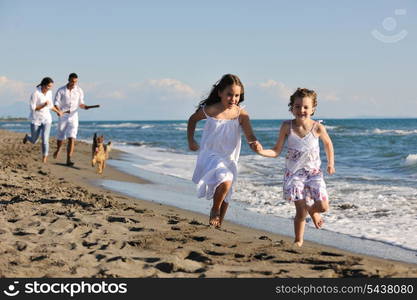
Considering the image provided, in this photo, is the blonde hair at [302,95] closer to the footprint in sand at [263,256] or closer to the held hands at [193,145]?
the held hands at [193,145]

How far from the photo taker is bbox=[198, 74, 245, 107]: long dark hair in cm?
580

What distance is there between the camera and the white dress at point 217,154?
228 inches

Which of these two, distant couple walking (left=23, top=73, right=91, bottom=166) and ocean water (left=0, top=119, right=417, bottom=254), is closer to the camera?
ocean water (left=0, top=119, right=417, bottom=254)

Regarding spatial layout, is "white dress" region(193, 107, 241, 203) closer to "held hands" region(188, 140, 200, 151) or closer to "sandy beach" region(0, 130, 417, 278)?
"held hands" region(188, 140, 200, 151)

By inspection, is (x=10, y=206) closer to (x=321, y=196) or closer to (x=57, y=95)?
(x=321, y=196)

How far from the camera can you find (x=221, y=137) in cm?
581

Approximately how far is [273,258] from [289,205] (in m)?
4.02

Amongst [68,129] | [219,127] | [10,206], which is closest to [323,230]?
[219,127]

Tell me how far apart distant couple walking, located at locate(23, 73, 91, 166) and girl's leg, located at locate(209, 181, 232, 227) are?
642 cm

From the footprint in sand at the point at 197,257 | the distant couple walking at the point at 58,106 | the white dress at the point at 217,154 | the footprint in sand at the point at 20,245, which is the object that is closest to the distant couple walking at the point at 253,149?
the white dress at the point at 217,154

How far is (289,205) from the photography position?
849 cm

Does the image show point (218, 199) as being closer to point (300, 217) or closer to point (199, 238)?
point (199, 238)

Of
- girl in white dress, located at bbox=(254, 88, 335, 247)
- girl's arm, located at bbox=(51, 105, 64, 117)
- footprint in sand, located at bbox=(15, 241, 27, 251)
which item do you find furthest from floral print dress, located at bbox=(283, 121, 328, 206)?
girl's arm, located at bbox=(51, 105, 64, 117)

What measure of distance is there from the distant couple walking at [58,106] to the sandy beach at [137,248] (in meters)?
4.56
